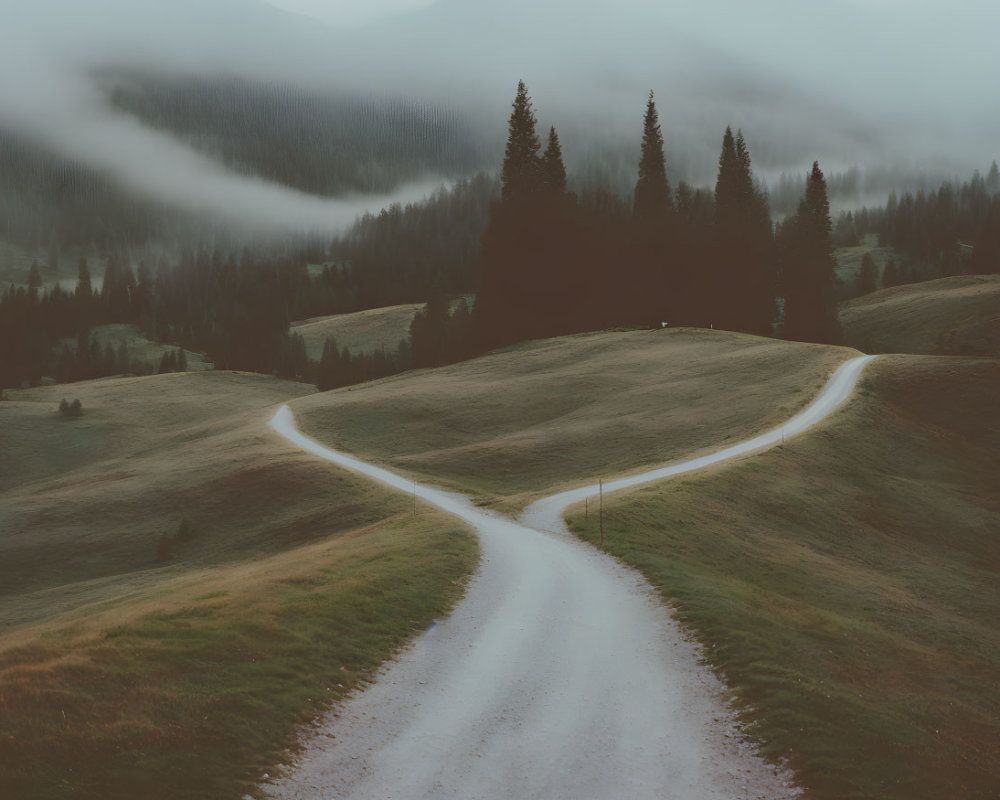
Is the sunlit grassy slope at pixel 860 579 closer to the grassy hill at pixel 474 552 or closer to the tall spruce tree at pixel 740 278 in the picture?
the grassy hill at pixel 474 552

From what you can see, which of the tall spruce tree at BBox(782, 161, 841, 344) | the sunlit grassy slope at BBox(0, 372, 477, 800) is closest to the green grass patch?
the sunlit grassy slope at BBox(0, 372, 477, 800)

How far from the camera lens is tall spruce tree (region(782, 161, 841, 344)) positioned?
4205 inches

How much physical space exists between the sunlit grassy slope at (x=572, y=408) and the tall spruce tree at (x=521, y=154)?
31163 mm

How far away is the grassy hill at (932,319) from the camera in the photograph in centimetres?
9388

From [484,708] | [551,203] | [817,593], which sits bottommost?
[817,593]

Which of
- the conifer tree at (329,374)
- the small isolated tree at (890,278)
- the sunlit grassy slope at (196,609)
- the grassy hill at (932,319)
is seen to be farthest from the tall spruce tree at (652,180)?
the small isolated tree at (890,278)

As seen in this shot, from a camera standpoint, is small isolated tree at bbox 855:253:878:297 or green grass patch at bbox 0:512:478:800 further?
small isolated tree at bbox 855:253:878:297

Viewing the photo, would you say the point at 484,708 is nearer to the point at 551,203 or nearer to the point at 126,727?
the point at 126,727

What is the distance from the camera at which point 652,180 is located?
11631 centimetres

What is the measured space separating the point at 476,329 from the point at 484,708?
95.8m

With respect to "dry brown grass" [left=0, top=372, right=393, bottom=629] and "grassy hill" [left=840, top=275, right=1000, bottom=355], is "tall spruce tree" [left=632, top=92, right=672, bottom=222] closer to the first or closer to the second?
"grassy hill" [left=840, top=275, right=1000, bottom=355]

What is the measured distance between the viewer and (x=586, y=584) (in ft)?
79.4

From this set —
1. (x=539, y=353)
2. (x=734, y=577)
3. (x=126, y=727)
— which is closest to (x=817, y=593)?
(x=734, y=577)

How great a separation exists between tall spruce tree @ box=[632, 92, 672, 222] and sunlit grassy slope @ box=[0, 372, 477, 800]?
7041 centimetres
